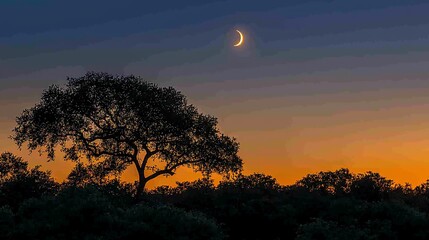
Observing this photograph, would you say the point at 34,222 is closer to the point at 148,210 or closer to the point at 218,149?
the point at 148,210

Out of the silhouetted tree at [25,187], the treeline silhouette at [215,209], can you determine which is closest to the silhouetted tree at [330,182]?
the treeline silhouette at [215,209]

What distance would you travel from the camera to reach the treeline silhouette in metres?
35.9

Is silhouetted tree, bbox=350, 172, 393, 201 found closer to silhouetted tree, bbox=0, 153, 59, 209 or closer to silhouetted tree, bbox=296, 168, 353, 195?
silhouetted tree, bbox=296, 168, 353, 195

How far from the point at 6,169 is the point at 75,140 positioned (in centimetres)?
775

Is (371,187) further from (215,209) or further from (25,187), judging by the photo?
(25,187)

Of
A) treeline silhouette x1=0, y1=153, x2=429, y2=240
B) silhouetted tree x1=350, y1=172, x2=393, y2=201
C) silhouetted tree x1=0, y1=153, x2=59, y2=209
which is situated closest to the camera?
treeline silhouette x1=0, y1=153, x2=429, y2=240

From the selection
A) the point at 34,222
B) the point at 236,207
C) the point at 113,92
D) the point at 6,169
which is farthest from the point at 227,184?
the point at 34,222

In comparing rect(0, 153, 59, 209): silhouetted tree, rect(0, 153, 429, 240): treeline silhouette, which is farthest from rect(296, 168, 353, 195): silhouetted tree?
rect(0, 153, 59, 209): silhouetted tree

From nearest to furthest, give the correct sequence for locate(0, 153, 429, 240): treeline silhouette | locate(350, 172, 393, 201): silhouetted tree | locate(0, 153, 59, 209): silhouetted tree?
locate(0, 153, 429, 240): treeline silhouette → locate(0, 153, 59, 209): silhouetted tree → locate(350, 172, 393, 201): silhouetted tree

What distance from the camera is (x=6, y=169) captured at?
70.1m

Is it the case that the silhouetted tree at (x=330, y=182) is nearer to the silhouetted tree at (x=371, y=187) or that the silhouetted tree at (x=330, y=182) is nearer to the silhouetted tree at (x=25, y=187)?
the silhouetted tree at (x=371, y=187)

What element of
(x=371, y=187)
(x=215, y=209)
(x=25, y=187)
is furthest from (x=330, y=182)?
(x=25, y=187)

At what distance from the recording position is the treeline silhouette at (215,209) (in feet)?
118

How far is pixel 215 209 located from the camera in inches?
2293
